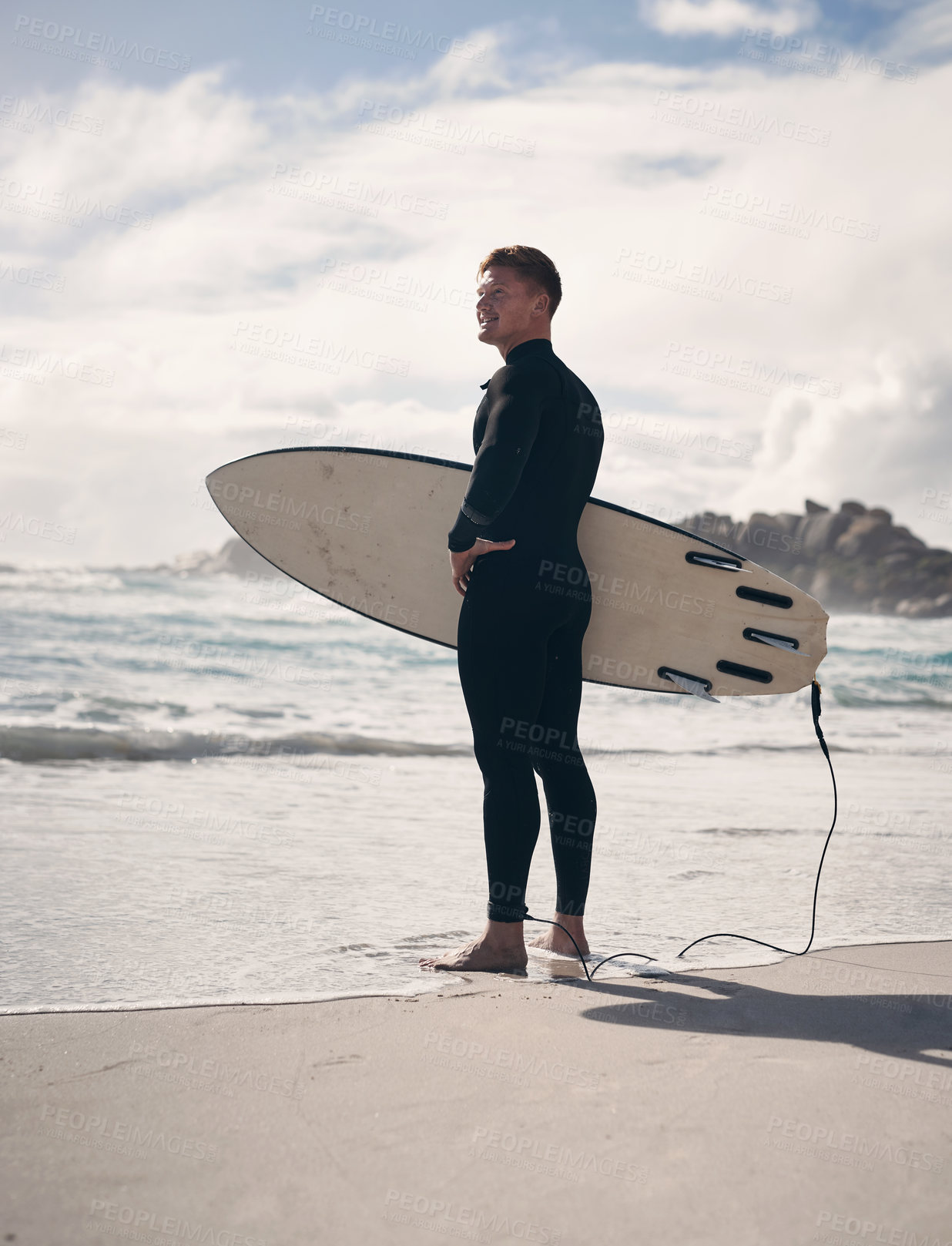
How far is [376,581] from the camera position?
2939 millimetres

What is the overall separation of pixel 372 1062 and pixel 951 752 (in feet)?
20.3

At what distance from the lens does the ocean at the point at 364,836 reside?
219cm

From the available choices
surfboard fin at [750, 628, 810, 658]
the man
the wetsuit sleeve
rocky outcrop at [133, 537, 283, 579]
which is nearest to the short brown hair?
the man

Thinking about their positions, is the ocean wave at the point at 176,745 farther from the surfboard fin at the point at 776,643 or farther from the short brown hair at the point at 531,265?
the short brown hair at the point at 531,265

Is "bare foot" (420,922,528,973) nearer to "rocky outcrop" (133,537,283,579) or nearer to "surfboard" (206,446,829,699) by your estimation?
"surfboard" (206,446,829,699)

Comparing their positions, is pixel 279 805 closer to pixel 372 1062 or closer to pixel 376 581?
pixel 376 581

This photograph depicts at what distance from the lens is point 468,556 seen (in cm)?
212

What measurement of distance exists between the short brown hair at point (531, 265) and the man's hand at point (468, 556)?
0.57 meters

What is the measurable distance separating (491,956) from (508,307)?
145 cm

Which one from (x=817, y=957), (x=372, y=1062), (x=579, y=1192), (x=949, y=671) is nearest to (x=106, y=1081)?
(x=372, y=1062)

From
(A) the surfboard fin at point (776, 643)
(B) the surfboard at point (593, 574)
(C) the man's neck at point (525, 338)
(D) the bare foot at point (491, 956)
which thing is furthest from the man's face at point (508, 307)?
(D) the bare foot at point (491, 956)

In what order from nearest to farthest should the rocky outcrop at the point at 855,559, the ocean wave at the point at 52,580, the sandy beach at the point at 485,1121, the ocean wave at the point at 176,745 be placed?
1. the sandy beach at the point at 485,1121
2. the ocean wave at the point at 176,745
3. the ocean wave at the point at 52,580
4. the rocky outcrop at the point at 855,559

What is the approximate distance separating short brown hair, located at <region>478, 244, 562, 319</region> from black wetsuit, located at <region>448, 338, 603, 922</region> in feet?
0.45

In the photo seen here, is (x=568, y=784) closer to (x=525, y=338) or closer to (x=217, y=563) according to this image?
(x=525, y=338)
